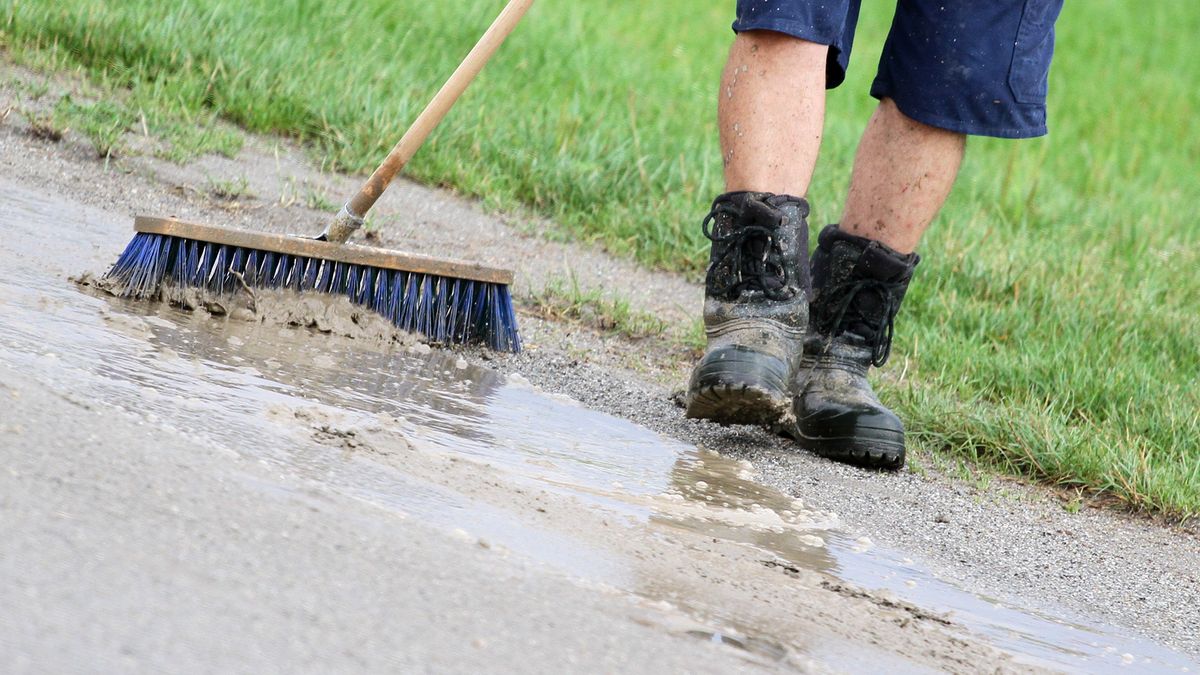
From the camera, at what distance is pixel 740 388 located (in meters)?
2.49

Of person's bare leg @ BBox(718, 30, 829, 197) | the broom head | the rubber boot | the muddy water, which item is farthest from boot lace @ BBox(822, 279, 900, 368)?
the broom head

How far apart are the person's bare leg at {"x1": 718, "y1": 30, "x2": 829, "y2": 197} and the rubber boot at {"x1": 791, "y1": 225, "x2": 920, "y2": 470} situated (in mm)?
311

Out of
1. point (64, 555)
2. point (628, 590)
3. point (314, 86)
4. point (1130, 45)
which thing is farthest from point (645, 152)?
point (1130, 45)

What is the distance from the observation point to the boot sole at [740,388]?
250cm

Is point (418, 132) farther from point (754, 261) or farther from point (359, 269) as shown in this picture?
point (754, 261)

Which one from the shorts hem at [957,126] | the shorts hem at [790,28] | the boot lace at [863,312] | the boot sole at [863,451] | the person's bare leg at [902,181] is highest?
the shorts hem at [790,28]

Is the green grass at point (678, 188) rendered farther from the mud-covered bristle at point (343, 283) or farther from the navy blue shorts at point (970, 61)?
the mud-covered bristle at point (343, 283)

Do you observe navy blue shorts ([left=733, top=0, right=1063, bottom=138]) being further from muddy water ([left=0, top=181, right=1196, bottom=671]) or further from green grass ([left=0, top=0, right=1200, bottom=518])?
muddy water ([left=0, top=181, right=1196, bottom=671])

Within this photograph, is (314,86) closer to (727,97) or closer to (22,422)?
(727,97)

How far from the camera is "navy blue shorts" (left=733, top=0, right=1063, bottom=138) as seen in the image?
277 cm

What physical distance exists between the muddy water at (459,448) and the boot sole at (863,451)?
0.27 m

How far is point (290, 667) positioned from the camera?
50.2 inches

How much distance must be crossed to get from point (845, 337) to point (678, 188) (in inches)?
73.0

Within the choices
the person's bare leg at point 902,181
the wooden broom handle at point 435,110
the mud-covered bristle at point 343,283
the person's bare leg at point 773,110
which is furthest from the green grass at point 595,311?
the person's bare leg at point 773,110
